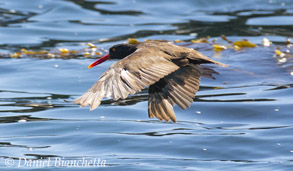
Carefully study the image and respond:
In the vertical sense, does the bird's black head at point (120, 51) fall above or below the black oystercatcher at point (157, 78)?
above

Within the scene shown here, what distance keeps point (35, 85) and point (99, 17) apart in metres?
5.96

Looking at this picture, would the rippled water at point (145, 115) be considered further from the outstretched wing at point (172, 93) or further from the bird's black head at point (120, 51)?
the bird's black head at point (120, 51)

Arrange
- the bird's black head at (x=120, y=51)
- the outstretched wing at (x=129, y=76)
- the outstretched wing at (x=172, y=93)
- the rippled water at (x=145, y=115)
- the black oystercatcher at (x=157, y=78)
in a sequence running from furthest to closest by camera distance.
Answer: the bird's black head at (x=120, y=51) < the rippled water at (x=145, y=115) < the outstretched wing at (x=172, y=93) < the black oystercatcher at (x=157, y=78) < the outstretched wing at (x=129, y=76)

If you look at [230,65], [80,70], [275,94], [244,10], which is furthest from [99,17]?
[275,94]

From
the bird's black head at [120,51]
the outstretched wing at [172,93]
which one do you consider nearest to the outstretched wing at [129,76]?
the outstretched wing at [172,93]

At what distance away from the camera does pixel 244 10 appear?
16.0m

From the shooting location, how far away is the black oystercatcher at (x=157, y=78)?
5.53 meters

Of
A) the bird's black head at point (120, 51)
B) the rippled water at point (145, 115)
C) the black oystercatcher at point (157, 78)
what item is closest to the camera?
the black oystercatcher at point (157, 78)

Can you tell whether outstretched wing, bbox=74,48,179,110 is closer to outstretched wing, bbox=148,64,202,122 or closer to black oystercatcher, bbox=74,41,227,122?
black oystercatcher, bbox=74,41,227,122

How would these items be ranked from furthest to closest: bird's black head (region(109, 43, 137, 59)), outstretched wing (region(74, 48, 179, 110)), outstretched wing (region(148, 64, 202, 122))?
bird's black head (region(109, 43, 137, 59)) < outstretched wing (region(148, 64, 202, 122)) < outstretched wing (region(74, 48, 179, 110))

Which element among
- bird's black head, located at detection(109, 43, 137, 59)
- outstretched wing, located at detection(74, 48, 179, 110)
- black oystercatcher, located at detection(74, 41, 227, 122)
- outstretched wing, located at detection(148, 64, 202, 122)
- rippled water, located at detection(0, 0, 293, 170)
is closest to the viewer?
outstretched wing, located at detection(74, 48, 179, 110)

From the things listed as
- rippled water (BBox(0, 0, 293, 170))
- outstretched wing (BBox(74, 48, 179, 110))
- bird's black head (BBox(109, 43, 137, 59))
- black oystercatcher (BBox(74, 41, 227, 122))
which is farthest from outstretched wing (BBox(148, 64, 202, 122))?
bird's black head (BBox(109, 43, 137, 59))

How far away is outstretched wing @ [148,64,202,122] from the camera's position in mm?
6305

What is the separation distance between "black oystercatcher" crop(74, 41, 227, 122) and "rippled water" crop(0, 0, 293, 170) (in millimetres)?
887
